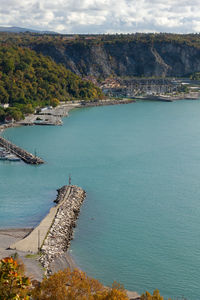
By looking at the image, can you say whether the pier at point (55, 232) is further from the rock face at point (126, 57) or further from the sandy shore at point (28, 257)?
the rock face at point (126, 57)

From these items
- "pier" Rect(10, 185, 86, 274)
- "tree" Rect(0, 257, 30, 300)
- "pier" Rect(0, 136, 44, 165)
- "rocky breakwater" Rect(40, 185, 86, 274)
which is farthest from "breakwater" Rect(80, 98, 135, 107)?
"tree" Rect(0, 257, 30, 300)

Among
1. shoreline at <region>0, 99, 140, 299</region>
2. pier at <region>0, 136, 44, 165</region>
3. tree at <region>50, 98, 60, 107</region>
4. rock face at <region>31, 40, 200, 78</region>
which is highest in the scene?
rock face at <region>31, 40, 200, 78</region>

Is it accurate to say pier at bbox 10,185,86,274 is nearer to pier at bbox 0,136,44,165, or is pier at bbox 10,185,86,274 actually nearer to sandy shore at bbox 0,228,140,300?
sandy shore at bbox 0,228,140,300

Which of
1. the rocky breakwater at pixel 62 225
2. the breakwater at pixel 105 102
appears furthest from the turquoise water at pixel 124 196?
the breakwater at pixel 105 102

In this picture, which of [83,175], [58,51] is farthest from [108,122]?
[58,51]

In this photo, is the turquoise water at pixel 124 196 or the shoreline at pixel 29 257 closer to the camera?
the shoreline at pixel 29 257

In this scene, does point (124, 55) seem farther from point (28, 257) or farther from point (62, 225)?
point (28, 257)

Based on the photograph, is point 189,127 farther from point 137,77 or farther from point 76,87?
point 137,77
